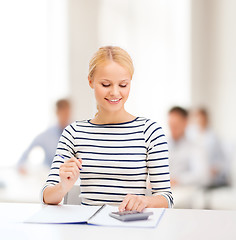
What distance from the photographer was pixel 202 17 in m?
4.64

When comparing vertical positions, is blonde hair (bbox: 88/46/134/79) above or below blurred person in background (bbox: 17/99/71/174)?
above

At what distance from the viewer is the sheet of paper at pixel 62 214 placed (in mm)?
1021

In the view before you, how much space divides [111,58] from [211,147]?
3.42m

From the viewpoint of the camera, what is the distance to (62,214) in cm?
109

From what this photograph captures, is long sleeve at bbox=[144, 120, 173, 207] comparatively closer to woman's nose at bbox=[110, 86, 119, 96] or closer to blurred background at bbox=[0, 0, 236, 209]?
woman's nose at bbox=[110, 86, 119, 96]

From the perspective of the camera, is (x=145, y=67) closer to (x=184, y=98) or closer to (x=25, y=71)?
(x=184, y=98)

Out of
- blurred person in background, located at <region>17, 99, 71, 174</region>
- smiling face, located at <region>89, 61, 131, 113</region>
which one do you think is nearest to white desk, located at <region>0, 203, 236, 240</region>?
smiling face, located at <region>89, 61, 131, 113</region>

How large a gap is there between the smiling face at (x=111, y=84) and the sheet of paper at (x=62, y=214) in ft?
1.10

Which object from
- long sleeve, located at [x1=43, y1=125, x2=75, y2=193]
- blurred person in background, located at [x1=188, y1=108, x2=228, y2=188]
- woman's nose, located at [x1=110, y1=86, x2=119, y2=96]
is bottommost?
blurred person in background, located at [x1=188, y1=108, x2=228, y2=188]

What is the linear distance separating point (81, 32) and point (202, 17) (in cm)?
137

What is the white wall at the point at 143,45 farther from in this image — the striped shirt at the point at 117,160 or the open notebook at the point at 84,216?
the open notebook at the point at 84,216

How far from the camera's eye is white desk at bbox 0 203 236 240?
35.5 inches

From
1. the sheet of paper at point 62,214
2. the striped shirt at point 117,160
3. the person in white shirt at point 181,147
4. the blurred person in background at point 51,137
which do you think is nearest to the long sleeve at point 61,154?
the striped shirt at point 117,160

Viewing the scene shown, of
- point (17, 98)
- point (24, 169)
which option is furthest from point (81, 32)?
point (24, 169)
